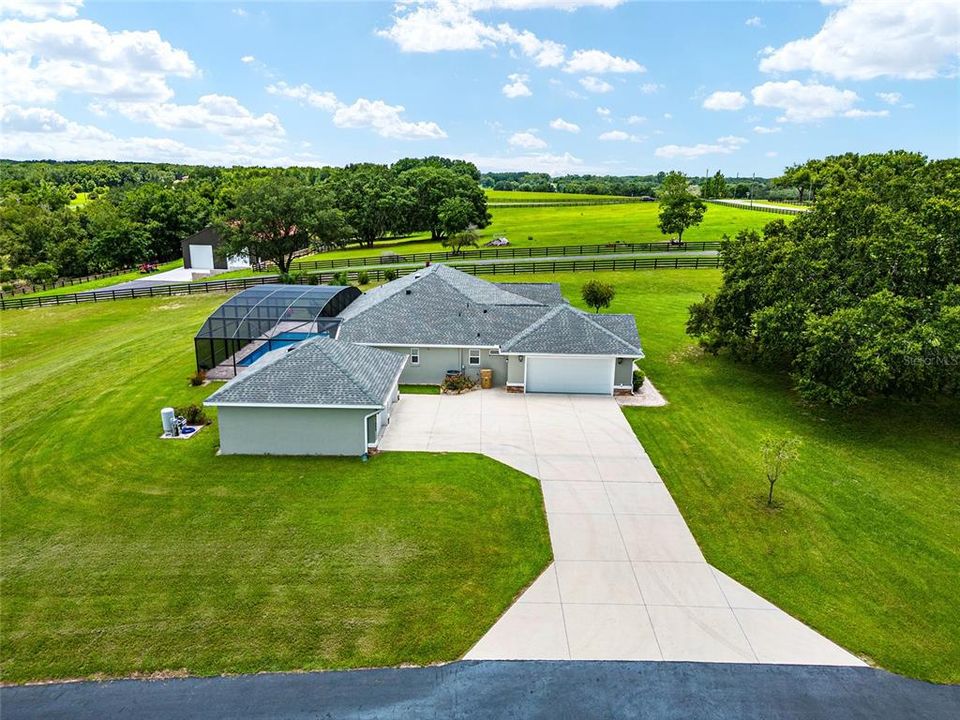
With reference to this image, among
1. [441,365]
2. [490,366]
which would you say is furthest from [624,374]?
[441,365]

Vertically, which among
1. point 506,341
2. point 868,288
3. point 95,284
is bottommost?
point 95,284

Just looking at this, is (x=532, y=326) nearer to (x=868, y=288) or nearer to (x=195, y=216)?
(x=868, y=288)

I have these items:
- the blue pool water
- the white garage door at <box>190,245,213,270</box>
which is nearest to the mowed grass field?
the white garage door at <box>190,245,213,270</box>

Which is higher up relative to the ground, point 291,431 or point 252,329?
point 252,329

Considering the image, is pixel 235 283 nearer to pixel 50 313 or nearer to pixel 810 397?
pixel 50 313

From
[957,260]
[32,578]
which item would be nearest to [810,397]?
[957,260]

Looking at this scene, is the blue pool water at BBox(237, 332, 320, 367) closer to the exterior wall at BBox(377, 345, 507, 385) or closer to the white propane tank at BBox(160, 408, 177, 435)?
the exterior wall at BBox(377, 345, 507, 385)
